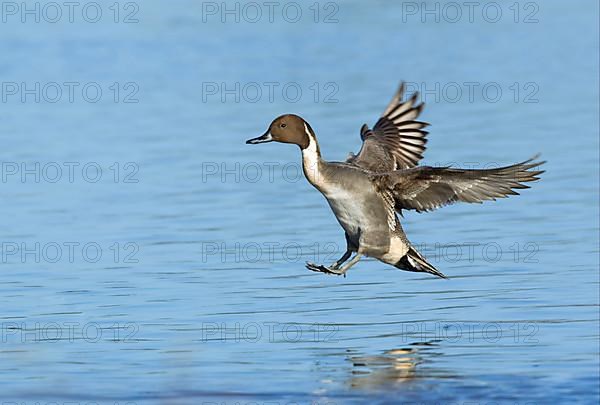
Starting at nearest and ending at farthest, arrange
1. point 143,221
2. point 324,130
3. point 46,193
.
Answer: point 143,221, point 46,193, point 324,130

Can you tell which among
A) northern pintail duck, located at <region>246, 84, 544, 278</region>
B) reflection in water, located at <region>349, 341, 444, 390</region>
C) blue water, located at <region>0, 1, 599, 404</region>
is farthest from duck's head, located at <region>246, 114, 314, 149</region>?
reflection in water, located at <region>349, 341, 444, 390</region>

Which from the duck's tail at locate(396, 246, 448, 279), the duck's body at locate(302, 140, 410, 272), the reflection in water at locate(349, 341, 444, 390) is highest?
the duck's body at locate(302, 140, 410, 272)

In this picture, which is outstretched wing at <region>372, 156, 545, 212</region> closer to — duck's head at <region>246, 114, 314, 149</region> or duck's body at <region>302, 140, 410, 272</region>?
duck's body at <region>302, 140, 410, 272</region>

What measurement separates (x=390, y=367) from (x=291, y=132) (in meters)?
2.14

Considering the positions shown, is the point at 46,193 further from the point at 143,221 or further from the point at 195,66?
the point at 195,66

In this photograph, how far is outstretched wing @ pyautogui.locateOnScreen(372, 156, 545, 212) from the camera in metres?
9.66

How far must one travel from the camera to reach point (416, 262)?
1038cm

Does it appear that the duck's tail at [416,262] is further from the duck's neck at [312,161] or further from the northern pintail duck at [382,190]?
the duck's neck at [312,161]

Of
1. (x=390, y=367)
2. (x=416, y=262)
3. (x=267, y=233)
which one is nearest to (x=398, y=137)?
(x=416, y=262)

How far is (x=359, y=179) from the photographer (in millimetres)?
9914

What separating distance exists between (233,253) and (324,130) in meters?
6.56

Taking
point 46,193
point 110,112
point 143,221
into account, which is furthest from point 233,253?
Answer: point 110,112

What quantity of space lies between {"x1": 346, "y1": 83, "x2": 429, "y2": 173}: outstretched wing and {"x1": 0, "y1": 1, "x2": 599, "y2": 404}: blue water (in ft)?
3.66

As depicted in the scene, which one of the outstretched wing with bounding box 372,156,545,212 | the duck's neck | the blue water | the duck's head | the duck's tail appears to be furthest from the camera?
the duck's tail
